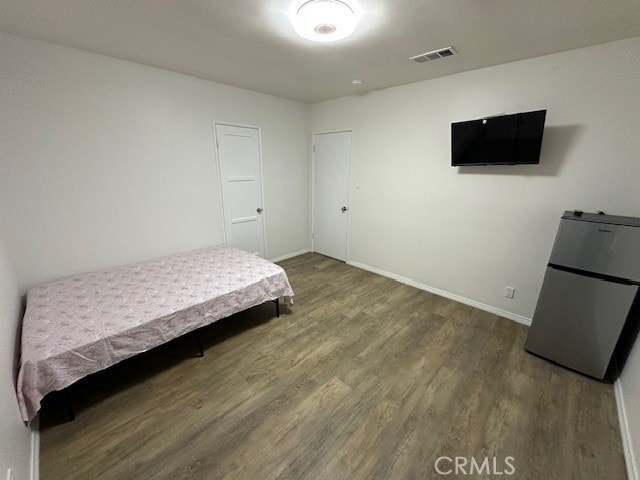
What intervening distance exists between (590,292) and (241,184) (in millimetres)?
3730

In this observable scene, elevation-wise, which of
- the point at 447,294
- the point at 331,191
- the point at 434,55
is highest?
the point at 434,55

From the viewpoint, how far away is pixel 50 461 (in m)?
1.42

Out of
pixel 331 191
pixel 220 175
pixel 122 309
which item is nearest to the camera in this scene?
pixel 122 309

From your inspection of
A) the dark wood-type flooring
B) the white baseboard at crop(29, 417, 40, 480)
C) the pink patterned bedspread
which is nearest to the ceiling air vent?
the pink patterned bedspread

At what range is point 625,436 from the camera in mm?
1562

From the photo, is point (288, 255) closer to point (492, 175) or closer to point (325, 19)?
point (492, 175)

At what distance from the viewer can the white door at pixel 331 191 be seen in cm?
401

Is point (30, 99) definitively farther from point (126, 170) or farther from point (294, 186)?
point (294, 186)

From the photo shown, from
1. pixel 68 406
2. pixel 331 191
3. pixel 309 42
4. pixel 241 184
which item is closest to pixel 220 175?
pixel 241 184

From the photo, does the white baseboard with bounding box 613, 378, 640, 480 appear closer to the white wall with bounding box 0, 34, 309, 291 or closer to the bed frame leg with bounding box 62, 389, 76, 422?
the bed frame leg with bounding box 62, 389, 76, 422

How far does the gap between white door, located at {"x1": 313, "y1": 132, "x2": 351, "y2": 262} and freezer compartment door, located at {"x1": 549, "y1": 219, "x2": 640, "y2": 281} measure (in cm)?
262

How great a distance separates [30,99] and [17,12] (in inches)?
26.4

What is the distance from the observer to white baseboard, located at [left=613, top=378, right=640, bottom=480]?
1.38 m

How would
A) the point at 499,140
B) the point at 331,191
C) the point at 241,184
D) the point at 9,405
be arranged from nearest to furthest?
the point at 9,405, the point at 499,140, the point at 241,184, the point at 331,191
